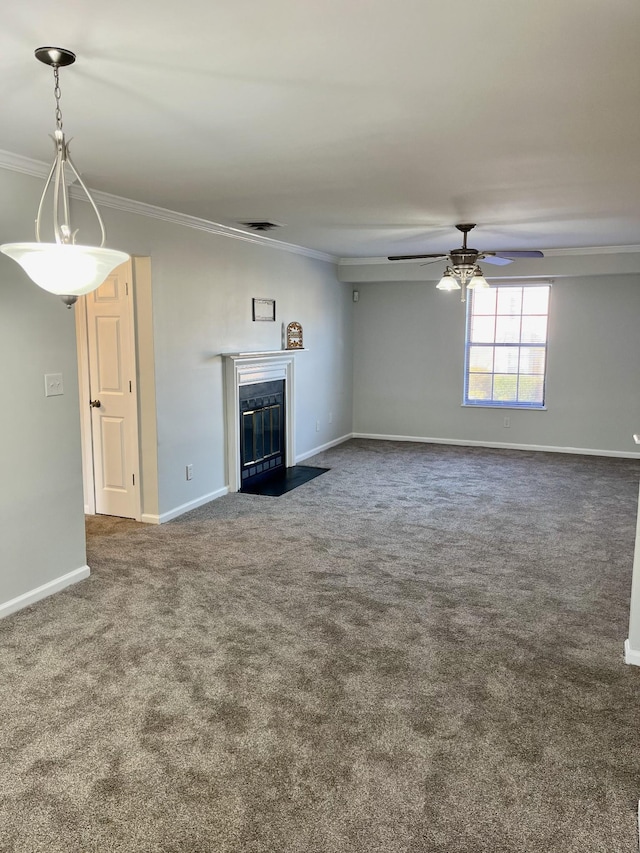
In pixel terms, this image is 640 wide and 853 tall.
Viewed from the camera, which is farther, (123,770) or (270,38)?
(123,770)

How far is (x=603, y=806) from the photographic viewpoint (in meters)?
2.09

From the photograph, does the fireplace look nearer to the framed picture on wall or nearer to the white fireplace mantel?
the white fireplace mantel

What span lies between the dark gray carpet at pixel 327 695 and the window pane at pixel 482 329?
146 inches

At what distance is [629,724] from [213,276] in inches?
173

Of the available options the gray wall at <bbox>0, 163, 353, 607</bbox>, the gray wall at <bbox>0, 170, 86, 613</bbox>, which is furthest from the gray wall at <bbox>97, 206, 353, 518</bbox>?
the gray wall at <bbox>0, 170, 86, 613</bbox>

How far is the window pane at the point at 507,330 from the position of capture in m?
7.96

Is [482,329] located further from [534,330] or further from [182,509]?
[182,509]

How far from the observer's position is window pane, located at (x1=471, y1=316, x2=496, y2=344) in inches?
319

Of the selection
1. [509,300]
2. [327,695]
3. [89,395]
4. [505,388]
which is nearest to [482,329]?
[509,300]

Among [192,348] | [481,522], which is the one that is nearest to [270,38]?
[192,348]

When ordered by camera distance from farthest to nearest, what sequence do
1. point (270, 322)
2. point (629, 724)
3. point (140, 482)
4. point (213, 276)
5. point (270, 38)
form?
1. point (270, 322)
2. point (213, 276)
3. point (140, 482)
4. point (629, 724)
5. point (270, 38)

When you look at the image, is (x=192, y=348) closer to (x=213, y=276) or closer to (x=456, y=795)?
(x=213, y=276)

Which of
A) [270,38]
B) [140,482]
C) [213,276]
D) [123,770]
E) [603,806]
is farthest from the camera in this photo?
[213,276]

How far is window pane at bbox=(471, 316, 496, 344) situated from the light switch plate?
18.8ft
